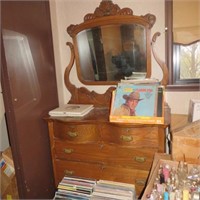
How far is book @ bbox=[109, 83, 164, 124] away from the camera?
4.52 feet

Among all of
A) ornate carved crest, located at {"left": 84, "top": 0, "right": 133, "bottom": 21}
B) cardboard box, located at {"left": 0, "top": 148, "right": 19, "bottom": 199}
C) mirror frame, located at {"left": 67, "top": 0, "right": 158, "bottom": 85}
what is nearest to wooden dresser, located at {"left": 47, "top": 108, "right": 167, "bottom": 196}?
cardboard box, located at {"left": 0, "top": 148, "right": 19, "bottom": 199}

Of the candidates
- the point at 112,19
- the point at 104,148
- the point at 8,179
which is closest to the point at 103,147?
the point at 104,148

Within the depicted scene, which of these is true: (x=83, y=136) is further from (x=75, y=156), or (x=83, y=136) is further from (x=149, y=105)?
(x=149, y=105)

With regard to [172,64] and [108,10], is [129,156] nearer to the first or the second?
[172,64]

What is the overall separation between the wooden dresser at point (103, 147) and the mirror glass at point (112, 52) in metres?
0.37

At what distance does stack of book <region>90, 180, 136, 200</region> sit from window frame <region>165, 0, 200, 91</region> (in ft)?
2.82

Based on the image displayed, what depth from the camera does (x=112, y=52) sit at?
175 centimetres

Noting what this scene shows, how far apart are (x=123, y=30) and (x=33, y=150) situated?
1.20 metres

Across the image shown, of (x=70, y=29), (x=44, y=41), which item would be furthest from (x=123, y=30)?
(x=44, y=41)

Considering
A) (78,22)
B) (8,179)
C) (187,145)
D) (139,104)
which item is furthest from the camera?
(78,22)

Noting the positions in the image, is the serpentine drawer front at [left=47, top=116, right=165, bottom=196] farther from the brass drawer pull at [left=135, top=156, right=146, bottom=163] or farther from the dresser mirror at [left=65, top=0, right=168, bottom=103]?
the dresser mirror at [left=65, top=0, right=168, bottom=103]

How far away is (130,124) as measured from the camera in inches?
55.1

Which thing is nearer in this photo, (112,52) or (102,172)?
(102,172)

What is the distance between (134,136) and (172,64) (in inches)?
26.9
